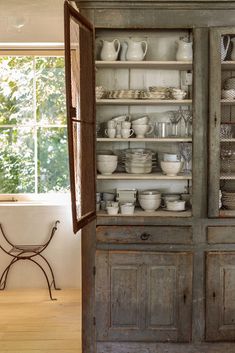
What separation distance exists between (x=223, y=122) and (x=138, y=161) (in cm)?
61

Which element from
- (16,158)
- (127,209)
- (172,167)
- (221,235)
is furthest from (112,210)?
(16,158)

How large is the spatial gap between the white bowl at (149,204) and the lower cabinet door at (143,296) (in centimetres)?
32

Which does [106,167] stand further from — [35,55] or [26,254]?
[35,55]

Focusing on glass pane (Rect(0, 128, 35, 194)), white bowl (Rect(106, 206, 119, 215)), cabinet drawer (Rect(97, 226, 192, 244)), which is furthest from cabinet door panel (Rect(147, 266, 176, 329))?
glass pane (Rect(0, 128, 35, 194))

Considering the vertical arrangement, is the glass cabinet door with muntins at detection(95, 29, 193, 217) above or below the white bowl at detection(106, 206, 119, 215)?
above

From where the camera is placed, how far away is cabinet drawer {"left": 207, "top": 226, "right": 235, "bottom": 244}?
9.65ft

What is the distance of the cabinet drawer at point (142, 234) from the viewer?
9.70 ft

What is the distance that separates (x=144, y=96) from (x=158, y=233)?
89 cm

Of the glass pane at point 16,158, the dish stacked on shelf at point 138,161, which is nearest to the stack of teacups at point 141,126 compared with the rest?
the dish stacked on shelf at point 138,161

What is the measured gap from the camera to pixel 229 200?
10.2 ft

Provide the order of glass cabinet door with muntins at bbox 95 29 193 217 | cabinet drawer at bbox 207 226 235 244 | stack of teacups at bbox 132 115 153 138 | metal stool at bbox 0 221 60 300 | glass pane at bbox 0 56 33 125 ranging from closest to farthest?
cabinet drawer at bbox 207 226 235 244 < glass cabinet door with muntins at bbox 95 29 193 217 < stack of teacups at bbox 132 115 153 138 < metal stool at bbox 0 221 60 300 < glass pane at bbox 0 56 33 125

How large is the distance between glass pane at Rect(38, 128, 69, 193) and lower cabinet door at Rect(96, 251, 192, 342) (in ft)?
5.65

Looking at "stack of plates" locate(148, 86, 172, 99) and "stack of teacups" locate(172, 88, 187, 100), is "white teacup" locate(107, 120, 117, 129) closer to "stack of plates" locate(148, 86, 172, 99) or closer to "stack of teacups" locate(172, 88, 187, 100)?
"stack of plates" locate(148, 86, 172, 99)

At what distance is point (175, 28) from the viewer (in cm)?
290
